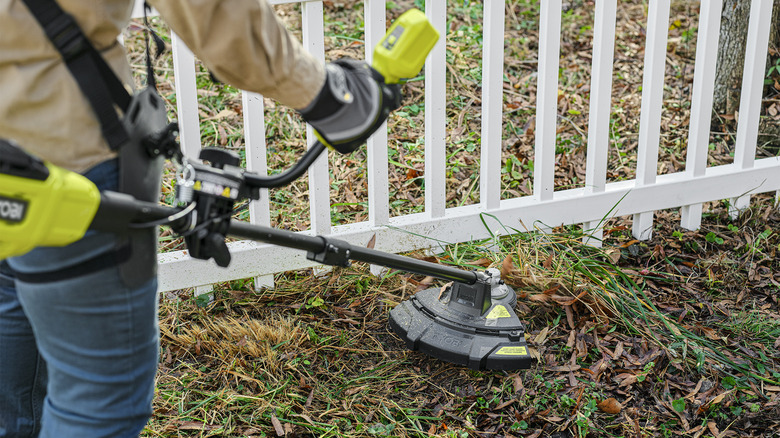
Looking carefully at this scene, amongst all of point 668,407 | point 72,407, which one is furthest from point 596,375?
point 72,407

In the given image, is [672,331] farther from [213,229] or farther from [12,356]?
[12,356]

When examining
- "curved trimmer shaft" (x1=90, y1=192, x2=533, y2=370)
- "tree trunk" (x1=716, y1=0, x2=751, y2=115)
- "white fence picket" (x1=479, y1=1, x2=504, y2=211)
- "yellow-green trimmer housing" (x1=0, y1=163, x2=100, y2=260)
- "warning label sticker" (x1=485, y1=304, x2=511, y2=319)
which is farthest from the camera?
"tree trunk" (x1=716, y1=0, x2=751, y2=115)

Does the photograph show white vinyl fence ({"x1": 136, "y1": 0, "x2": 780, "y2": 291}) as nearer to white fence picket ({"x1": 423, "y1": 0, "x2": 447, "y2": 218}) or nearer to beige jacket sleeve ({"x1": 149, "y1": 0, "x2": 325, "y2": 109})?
white fence picket ({"x1": 423, "y1": 0, "x2": 447, "y2": 218})

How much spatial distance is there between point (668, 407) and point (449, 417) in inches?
29.7

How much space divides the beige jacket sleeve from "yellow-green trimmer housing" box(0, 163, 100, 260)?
12.5 inches

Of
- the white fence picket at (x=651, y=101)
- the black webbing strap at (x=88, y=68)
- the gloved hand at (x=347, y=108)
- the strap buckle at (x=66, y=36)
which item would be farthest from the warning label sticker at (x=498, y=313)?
the strap buckle at (x=66, y=36)

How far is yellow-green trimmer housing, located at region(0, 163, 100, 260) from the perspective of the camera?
119 centimetres

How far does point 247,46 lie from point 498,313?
175 cm

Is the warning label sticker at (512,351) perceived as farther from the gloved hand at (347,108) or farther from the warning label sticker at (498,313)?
the gloved hand at (347,108)

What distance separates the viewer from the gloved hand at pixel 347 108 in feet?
5.14

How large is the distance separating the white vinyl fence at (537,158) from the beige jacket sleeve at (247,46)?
1.56 m

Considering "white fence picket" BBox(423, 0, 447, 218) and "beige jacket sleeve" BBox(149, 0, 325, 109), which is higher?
"beige jacket sleeve" BBox(149, 0, 325, 109)

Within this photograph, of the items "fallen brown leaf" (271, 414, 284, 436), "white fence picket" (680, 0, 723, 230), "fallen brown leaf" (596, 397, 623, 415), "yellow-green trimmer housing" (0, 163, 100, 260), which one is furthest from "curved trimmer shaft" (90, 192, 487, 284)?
"white fence picket" (680, 0, 723, 230)

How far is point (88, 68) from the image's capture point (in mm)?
1324
